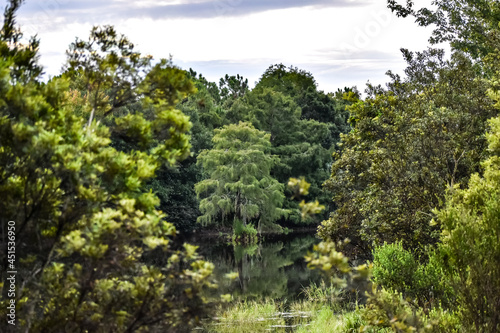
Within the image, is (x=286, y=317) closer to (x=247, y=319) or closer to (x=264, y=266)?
(x=247, y=319)

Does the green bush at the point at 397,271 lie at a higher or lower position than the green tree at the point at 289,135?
lower

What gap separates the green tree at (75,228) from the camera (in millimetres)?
4234

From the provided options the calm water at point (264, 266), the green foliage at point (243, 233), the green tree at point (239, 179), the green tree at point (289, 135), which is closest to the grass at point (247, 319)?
the calm water at point (264, 266)

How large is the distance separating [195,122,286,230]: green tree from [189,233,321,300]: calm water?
209 centimetres

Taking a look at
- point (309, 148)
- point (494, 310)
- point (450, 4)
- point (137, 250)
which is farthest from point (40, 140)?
→ point (309, 148)

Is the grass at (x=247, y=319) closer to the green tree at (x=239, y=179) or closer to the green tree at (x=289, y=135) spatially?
the green tree at (x=239, y=179)

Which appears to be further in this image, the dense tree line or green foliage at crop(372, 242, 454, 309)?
green foliage at crop(372, 242, 454, 309)

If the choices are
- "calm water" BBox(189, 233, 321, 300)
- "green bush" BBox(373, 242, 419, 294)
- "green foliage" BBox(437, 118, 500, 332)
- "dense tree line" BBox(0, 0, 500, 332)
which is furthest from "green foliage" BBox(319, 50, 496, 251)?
"calm water" BBox(189, 233, 321, 300)

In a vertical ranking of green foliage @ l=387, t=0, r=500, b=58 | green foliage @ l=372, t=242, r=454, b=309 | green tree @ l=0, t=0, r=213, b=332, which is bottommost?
green foliage @ l=372, t=242, r=454, b=309

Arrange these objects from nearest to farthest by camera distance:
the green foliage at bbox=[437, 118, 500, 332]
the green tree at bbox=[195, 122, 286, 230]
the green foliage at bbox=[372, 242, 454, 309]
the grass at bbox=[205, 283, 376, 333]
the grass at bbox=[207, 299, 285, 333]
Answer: the green foliage at bbox=[437, 118, 500, 332] < the green foliage at bbox=[372, 242, 454, 309] < the grass at bbox=[205, 283, 376, 333] < the grass at bbox=[207, 299, 285, 333] < the green tree at bbox=[195, 122, 286, 230]

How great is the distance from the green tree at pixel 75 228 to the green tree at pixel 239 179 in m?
31.9

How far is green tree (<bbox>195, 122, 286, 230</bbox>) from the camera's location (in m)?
37.2

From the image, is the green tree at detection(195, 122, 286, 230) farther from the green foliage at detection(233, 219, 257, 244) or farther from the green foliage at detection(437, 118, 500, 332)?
the green foliage at detection(437, 118, 500, 332)

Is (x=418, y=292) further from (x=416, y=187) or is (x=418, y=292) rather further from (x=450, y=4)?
(x=450, y=4)
